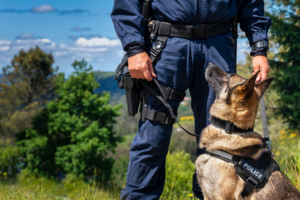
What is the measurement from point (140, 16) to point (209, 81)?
88cm

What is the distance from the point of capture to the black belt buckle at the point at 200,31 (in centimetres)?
238

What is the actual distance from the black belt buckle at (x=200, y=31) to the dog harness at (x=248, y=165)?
78 cm

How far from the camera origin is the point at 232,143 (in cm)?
224

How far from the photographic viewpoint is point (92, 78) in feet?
92.1

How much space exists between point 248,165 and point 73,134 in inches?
969

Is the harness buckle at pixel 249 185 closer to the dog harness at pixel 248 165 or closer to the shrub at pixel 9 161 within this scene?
the dog harness at pixel 248 165

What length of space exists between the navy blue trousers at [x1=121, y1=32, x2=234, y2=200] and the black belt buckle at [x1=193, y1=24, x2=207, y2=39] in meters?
0.04

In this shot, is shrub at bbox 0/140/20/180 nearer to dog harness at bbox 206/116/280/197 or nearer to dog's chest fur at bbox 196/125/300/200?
dog's chest fur at bbox 196/125/300/200

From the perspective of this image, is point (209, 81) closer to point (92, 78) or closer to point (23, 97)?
point (92, 78)

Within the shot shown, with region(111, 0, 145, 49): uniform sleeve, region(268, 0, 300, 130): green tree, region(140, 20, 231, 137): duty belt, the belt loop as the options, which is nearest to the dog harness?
region(140, 20, 231, 137): duty belt

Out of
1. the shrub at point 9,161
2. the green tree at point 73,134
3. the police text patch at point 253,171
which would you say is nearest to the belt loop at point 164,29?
the police text patch at point 253,171

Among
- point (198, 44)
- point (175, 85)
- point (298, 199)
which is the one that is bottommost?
point (298, 199)

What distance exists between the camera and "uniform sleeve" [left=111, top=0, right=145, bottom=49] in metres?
2.37

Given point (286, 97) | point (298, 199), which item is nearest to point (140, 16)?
point (298, 199)
